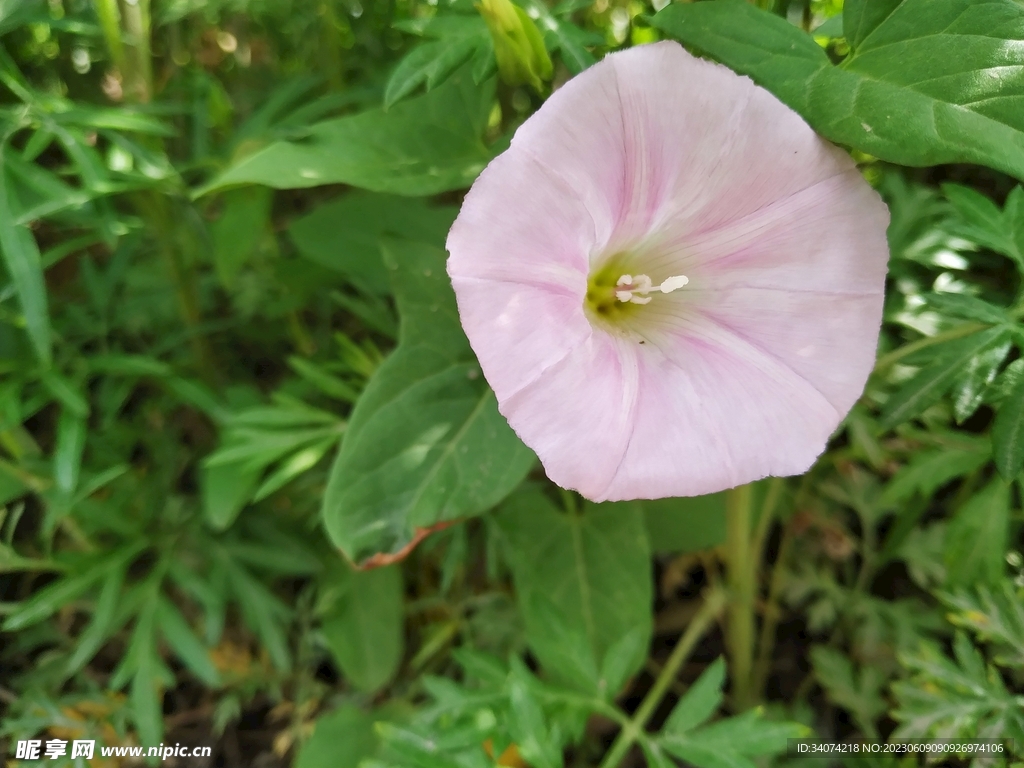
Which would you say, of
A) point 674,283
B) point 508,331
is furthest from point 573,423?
point 674,283

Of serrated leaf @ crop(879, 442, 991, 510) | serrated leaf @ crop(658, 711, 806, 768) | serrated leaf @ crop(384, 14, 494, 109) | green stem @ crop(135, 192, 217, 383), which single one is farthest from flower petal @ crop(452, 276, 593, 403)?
green stem @ crop(135, 192, 217, 383)

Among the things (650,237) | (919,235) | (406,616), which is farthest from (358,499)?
(919,235)

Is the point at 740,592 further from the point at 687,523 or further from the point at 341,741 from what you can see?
the point at 341,741

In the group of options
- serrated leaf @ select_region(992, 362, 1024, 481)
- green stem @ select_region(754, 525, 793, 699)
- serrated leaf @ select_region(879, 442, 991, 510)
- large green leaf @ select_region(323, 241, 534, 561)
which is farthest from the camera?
green stem @ select_region(754, 525, 793, 699)

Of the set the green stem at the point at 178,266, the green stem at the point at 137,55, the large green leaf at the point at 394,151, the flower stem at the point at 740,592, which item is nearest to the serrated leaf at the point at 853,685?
the flower stem at the point at 740,592

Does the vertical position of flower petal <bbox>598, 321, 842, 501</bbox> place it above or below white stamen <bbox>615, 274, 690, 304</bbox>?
below

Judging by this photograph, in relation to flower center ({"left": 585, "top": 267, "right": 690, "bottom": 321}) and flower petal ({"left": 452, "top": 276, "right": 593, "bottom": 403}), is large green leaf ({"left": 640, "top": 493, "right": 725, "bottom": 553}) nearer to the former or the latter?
flower center ({"left": 585, "top": 267, "right": 690, "bottom": 321})

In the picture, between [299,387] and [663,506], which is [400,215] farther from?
[663,506]
